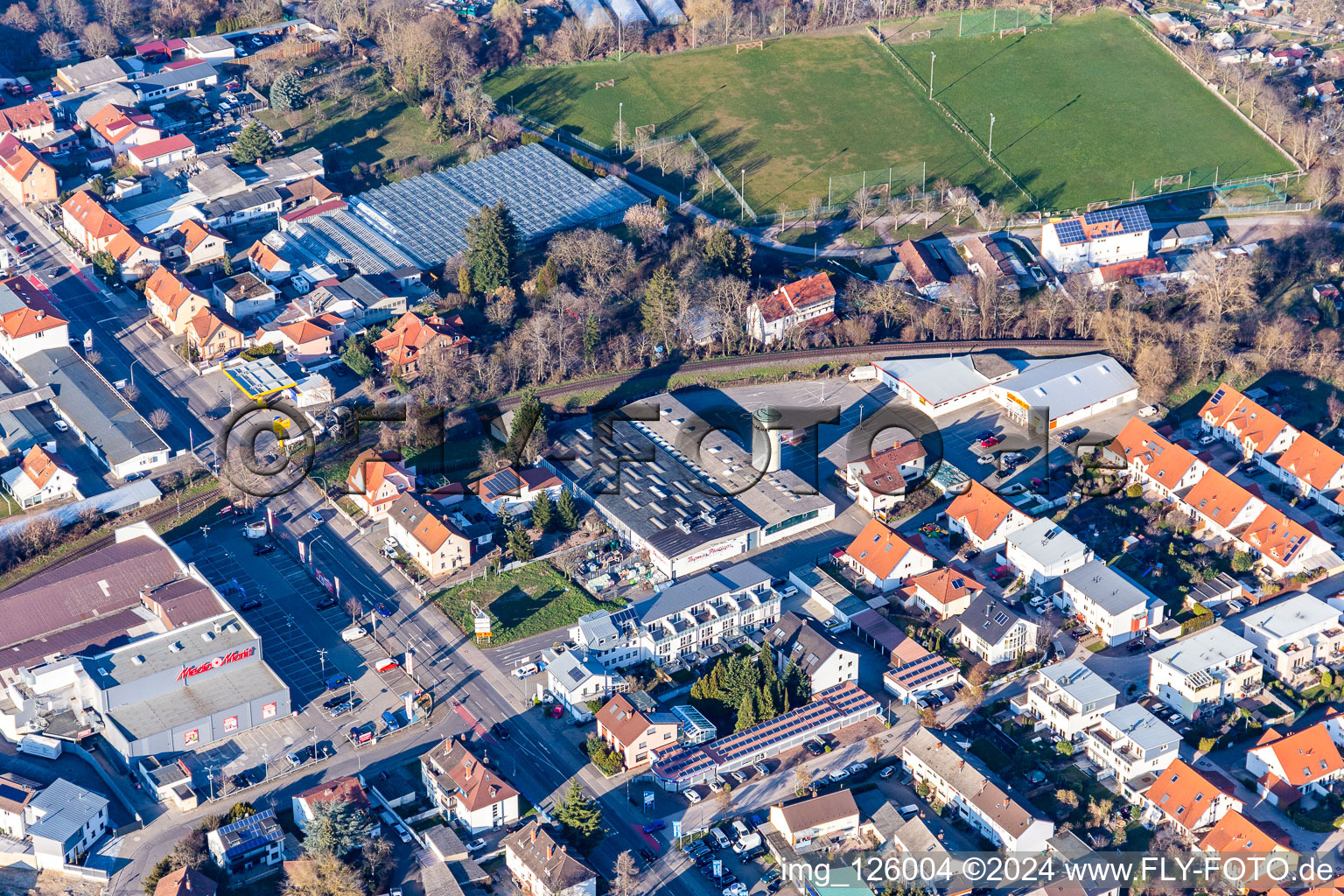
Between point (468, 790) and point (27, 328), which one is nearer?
point (468, 790)

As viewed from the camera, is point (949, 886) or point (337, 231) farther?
point (337, 231)

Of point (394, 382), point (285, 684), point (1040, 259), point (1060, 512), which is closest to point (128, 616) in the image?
point (285, 684)

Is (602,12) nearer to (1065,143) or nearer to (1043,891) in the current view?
(1065,143)

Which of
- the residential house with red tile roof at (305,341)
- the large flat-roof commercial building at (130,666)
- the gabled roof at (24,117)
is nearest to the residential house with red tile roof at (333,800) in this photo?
the large flat-roof commercial building at (130,666)

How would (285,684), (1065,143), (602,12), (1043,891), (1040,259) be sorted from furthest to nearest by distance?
1. (602,12)
2. (1065,143)
3. (1040,259)
4. (285,684)
5. (1043,891)

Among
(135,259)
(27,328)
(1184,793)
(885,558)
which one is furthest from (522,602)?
(135,259)

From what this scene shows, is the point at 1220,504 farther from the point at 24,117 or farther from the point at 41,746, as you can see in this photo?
the point at 24,117
